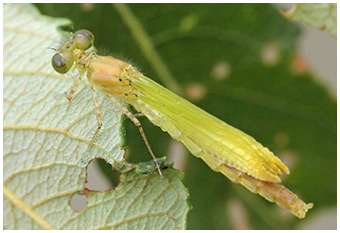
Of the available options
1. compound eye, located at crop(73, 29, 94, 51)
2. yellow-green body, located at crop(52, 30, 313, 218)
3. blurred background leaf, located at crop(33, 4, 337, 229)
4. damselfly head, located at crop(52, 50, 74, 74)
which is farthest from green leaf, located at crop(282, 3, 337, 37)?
damselfly head, located at crop(52, 50, 74, 74)

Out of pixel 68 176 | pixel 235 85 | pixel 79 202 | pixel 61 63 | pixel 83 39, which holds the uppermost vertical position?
pixel 83 39

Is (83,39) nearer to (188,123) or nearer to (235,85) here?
(188,123)

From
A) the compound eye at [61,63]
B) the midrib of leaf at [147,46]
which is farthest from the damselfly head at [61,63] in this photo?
the midrib of leaf at [147,46]

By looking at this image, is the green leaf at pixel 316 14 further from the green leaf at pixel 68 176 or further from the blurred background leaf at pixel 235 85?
the green leaf at pixel 68 176

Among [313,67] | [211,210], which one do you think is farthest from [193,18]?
[211,210]

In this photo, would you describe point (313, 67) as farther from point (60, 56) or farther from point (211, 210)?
point (60, 56)

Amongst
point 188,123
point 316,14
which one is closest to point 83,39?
point 188,123
